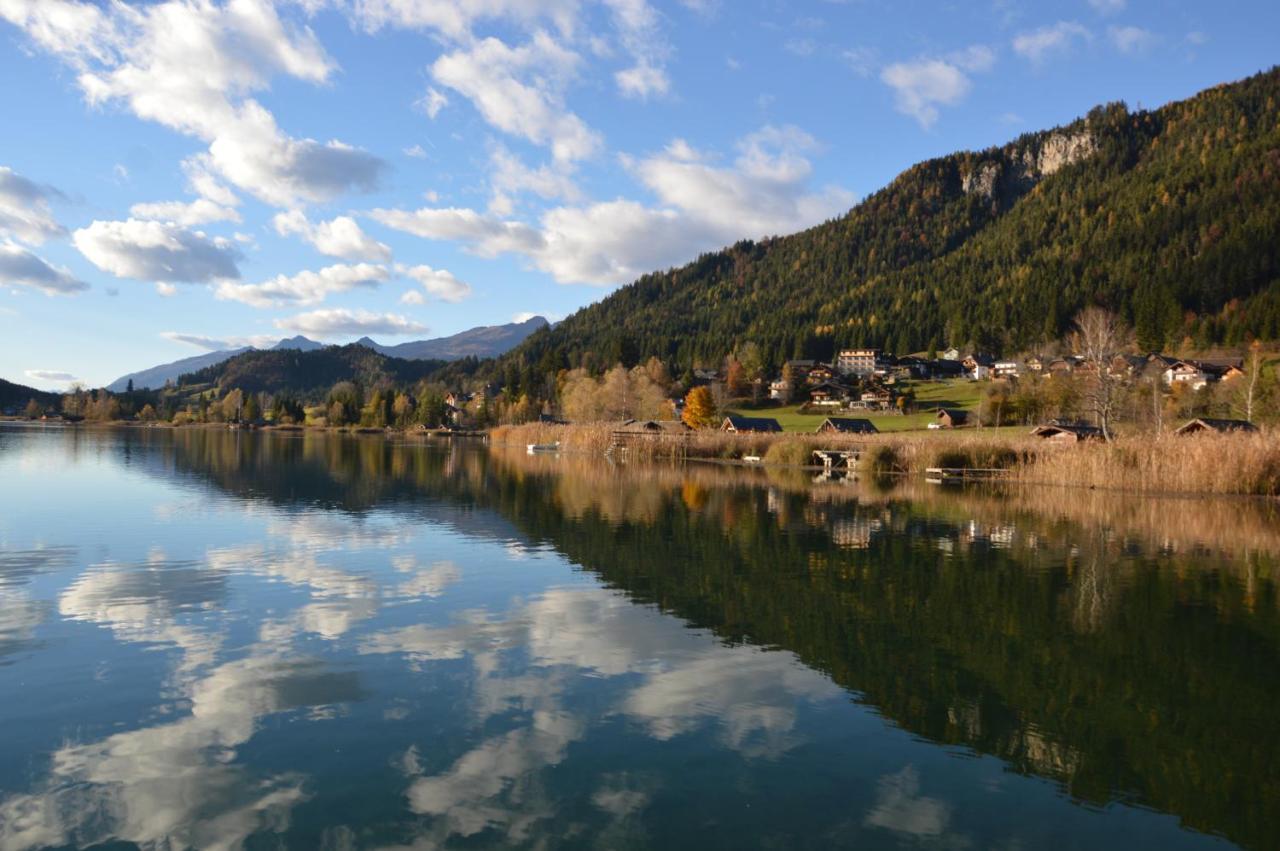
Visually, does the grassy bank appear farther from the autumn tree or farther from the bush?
the autumn tree

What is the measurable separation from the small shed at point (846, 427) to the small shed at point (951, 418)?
1375cm

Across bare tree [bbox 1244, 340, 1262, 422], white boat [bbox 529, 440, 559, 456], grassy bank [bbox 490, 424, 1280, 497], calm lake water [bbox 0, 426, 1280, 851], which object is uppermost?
bare tree [bbox 1244, 340, 1262, 422]

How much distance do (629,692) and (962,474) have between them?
2385 inches

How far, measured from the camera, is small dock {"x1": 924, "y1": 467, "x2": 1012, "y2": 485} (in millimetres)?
65250

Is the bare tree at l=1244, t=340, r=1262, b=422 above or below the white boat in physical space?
above

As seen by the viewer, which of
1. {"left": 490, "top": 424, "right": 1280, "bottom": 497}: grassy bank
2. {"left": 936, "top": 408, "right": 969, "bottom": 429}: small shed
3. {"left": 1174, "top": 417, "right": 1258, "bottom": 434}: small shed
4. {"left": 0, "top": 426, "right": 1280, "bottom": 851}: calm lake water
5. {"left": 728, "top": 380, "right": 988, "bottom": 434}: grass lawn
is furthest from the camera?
{"left": 728, "top": 380, "right": 988, "bottom": 434}: grass lawn

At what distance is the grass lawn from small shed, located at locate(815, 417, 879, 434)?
5.48 metres

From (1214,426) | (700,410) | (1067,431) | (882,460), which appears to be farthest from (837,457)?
(700,410)

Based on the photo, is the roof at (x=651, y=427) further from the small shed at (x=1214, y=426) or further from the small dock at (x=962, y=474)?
the small shed at (x=1214, y=426)

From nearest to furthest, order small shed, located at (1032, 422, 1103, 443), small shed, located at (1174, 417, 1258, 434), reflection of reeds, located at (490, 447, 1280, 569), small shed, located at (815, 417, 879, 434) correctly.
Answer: reflection of reeds, located at (490, 447, 1280, 569), small shed, located at (1174, 417, 1258, 434), small shed, located at (1032, 422, 1103, 443), small shed, located at (815, 417, 879, 434)

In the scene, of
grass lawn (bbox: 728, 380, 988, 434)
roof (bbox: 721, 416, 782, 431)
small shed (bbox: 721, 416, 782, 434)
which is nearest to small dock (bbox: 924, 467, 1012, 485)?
small shed (bbox: 721, 416, 782, 434)

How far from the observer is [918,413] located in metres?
124

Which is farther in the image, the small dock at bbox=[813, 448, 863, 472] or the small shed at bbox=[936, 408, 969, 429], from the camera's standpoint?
the small shed at bbox=[936, 408, 969, 429]

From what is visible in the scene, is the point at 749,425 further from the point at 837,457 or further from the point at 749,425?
the point at 837,457
